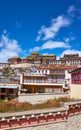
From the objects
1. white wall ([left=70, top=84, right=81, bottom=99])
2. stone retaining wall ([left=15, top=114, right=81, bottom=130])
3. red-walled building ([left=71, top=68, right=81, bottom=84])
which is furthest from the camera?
red-walled building ([left=71, top=68, right=81, bottom=84])

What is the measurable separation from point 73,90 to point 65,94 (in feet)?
4.62

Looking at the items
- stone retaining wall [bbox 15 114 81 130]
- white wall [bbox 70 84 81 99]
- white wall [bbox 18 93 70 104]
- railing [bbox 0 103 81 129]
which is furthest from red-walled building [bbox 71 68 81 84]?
stone retaining wall [bbox 15 114 81 130]

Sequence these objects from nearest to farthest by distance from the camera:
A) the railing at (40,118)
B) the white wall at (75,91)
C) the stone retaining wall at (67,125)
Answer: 1. the railing at (40,118)
2. the stone retaining wall at (67,125)
3. the white wall at (75,91)

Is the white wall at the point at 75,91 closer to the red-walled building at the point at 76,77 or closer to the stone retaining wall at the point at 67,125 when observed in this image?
the red-walled building at the point at 76,77

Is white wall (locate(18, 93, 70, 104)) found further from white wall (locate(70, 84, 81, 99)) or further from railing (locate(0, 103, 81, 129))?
railing (locate(0, 103, 81, 129))

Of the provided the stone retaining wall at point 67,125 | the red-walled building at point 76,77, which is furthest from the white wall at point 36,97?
the stone retaining wall at point 67,125

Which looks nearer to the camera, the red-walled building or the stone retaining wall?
the stone retaining wall

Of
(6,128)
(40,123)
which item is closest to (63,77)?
(40,123)

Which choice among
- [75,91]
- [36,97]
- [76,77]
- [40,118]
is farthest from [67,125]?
[76,77]

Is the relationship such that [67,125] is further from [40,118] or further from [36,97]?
[36,97]

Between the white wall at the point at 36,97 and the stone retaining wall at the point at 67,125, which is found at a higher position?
the white wall at the point at 36,97

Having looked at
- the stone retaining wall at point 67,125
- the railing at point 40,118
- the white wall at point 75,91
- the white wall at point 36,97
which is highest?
the white wall at point 75,91

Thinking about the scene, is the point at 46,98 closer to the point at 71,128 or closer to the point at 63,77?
the point at 71,128

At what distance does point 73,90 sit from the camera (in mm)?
34906
